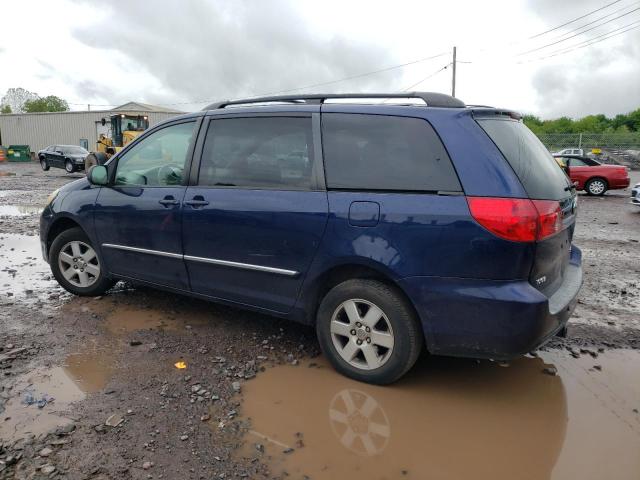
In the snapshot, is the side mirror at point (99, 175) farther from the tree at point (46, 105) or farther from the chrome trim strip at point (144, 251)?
the tree at point (46, 105)

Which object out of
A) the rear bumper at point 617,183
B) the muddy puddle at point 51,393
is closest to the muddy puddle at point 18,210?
the muddy puddle at point 51,393

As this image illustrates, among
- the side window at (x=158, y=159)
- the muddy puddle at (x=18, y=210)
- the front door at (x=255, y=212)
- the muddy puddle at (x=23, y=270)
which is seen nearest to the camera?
the front door at (x=255, y=212)

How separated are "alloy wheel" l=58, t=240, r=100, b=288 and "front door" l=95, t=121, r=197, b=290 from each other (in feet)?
1.00

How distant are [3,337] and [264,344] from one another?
6.98 ft

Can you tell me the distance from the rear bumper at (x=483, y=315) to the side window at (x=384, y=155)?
0.61m

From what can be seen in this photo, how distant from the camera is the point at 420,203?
9.95ft

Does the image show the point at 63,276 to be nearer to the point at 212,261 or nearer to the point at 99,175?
the point at 99,175

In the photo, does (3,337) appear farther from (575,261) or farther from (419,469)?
(575,261)

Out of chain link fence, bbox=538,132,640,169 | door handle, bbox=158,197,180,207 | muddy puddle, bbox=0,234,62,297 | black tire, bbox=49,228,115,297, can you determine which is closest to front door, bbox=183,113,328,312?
door handle, bbox=158,197,180,207

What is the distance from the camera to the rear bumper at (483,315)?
112 inches

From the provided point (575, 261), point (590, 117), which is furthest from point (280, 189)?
point (590, 117)

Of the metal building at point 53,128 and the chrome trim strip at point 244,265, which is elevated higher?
the metal building at point 53,128

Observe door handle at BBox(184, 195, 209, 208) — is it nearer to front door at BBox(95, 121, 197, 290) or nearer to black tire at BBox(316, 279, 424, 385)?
front door at BBox(95, 121, 197, 290)

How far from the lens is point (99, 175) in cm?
455
